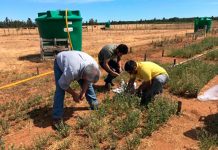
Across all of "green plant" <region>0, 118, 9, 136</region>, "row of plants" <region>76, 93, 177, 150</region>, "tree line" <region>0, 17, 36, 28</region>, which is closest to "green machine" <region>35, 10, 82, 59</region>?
"row of plants" <region>76, 93, 177, 150</region>

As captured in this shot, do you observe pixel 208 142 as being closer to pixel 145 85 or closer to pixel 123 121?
pixel 123 121

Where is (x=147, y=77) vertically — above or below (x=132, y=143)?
above

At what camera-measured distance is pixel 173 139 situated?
4.76m

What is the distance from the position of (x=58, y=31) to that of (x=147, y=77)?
778 cm

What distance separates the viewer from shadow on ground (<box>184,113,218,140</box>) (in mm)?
4910

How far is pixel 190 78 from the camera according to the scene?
288 inches

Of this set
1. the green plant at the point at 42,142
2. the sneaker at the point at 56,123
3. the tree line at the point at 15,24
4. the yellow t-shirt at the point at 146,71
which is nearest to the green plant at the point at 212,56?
the yellow t-shirt at the point at 146,71

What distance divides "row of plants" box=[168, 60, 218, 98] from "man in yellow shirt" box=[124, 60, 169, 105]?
1.18 meters

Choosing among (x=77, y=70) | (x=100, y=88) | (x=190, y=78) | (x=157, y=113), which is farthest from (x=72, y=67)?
(x=190, y=78)

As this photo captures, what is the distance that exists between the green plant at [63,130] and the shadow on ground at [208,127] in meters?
1.88

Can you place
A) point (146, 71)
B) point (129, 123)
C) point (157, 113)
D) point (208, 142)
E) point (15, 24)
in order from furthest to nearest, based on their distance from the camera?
point (15, 24) < point (146, 71) < point (157, 113) < point (129, 123) < point (208, 142)

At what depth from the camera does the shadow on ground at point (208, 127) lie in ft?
16.1

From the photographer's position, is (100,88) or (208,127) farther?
(100,88)

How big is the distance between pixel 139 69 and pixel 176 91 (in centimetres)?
182
